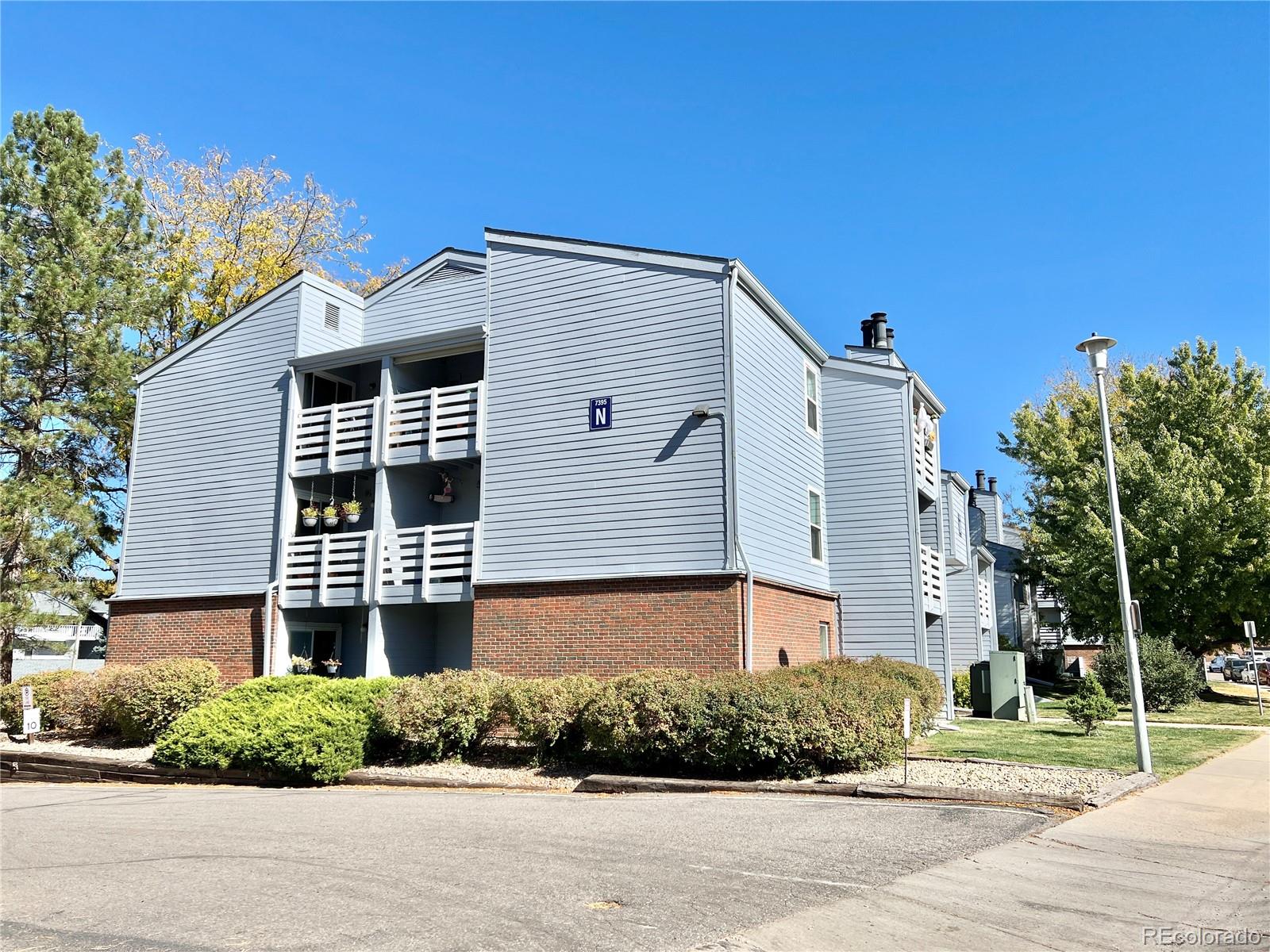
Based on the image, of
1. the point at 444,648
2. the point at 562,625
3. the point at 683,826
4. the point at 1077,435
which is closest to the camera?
the point at 683,826

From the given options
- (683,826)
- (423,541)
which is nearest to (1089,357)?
(683,826)

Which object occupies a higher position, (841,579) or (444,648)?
(841,579)

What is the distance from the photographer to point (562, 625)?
1703cm

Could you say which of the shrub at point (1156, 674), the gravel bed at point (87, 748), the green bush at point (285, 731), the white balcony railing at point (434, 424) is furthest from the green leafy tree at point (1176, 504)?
the gravel bed at point (87, 748)

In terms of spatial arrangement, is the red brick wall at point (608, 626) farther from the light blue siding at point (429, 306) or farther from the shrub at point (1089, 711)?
the shrub at point (1089, 711)

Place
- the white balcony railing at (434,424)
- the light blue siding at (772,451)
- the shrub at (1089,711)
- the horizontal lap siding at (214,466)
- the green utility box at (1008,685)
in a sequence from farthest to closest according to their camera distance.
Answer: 1. the green utility box at (1008,685)
2. the horizontal lap siding at (214,466)
3. the white balcony railing at (434,424)
4. the shrub at (1089,711)
5. the light blue siding at (772,451)

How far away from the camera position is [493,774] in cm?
1375

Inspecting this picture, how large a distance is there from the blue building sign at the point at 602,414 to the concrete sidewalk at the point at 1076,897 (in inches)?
393

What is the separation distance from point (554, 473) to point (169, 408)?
10166mm

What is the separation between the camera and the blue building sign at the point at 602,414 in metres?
17.5

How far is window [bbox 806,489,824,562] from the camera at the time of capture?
20623mm

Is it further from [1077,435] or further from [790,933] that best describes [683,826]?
[1077,435]

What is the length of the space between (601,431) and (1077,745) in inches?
371

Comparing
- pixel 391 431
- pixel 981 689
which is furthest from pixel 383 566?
pixel 981 689
